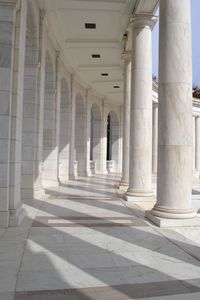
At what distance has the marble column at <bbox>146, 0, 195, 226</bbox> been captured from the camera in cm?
1791

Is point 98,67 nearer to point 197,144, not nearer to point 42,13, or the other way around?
point 42,13

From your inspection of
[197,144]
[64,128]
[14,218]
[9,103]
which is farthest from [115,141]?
[9,103]

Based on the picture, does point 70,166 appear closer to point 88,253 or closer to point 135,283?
point 88,253

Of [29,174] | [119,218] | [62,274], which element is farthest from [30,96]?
[62,274]

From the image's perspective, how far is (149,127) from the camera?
90.8 ft

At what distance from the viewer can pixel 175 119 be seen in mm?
18078

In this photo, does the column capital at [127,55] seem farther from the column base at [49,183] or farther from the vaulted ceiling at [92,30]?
the column base at [49,183]

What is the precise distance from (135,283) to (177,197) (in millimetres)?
8440

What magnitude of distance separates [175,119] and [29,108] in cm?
1224

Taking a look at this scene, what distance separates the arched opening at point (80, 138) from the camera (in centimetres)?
5603

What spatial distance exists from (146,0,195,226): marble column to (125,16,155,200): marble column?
834cm

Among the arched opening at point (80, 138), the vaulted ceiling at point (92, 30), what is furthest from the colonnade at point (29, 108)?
the vaulted ceiling at point (92, 30)

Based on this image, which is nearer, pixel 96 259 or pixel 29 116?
pixel 96 259

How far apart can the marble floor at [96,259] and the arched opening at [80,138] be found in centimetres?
3557
